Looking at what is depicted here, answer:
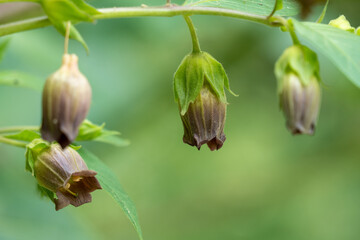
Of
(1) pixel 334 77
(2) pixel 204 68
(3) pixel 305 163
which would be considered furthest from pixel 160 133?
(2) pixel 204 68

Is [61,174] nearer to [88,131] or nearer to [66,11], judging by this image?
[88,131]

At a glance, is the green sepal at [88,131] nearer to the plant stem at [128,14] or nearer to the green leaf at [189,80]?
the green leaf at [189,80]

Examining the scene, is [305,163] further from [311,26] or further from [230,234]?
[311,26]

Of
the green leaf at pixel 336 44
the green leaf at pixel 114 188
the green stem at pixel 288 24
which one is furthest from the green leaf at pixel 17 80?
the green leaf at pixel 336 44

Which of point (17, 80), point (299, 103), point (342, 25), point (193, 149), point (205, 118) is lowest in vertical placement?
point (193, 149)

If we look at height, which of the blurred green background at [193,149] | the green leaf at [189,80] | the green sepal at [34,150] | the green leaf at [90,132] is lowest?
the blurred green background at [193,149]

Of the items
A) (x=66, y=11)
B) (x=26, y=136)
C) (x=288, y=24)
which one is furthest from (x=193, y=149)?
(x=66, y=11)
